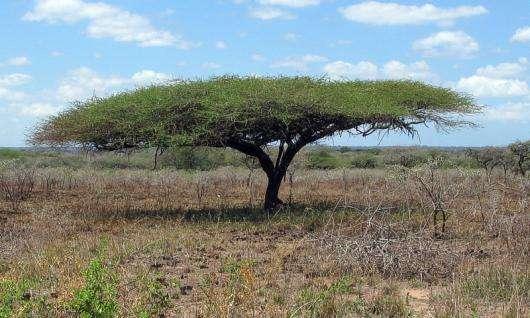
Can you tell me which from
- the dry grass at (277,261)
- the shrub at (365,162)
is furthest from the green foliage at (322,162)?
the dry grass at (277,261)

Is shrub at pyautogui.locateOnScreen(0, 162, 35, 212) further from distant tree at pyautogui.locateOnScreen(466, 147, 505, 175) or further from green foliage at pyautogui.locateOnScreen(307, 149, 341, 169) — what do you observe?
green foliage at pyautogui.locateOnScreen(307, 149, 341, 169)

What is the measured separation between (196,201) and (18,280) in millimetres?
12176

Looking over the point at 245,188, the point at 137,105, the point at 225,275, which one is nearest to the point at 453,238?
the point at 225,275

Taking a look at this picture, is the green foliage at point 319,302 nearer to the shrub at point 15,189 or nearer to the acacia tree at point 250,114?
the acacia tree at point 250,114

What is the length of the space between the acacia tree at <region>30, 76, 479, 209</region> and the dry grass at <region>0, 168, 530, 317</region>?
6.44ft

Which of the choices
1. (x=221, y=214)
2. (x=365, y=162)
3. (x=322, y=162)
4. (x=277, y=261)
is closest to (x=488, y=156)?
(x=322, y=162)

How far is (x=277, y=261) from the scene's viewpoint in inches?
390

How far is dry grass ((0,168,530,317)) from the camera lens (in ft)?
23.6

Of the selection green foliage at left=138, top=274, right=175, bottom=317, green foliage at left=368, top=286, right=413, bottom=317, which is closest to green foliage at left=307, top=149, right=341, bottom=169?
green foliage at left=138, top=274, right=175, bottom=317

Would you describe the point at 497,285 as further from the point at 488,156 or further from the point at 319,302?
the point at 488,156

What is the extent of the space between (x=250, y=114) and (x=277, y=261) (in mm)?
6296

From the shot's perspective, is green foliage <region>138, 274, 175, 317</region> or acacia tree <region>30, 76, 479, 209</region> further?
acacia tree <region>30, 76, 479, 209</region>

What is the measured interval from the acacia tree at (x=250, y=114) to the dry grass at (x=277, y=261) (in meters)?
1.96

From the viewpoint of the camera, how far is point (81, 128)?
53.8ft
